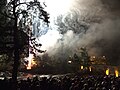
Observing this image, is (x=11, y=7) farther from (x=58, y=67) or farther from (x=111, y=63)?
(x=111, y=63)

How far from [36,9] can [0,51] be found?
526 cm

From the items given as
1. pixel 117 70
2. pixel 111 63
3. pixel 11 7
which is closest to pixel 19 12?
pixel 11 7

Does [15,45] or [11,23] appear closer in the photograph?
[15,45]

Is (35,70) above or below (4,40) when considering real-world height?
below

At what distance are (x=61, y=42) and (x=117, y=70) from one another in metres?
15.0

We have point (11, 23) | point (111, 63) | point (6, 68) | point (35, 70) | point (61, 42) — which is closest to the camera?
point (11, 23)

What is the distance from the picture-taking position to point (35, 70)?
169ft

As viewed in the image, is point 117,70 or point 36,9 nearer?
point 36,9

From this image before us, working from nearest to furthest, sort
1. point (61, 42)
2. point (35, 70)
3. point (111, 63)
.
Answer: point (35, 70)
point (61, 42)
point (111, 63)

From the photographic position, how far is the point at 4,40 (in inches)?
1037

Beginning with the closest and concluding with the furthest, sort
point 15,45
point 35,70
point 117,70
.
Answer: point 15,45
point 35,70
point 117,70

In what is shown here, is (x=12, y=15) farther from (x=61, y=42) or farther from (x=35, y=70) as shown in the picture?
(x=61, y=42)

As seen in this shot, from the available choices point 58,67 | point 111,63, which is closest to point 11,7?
point 58,67

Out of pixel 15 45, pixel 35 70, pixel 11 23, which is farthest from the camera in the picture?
pixel 35 70
